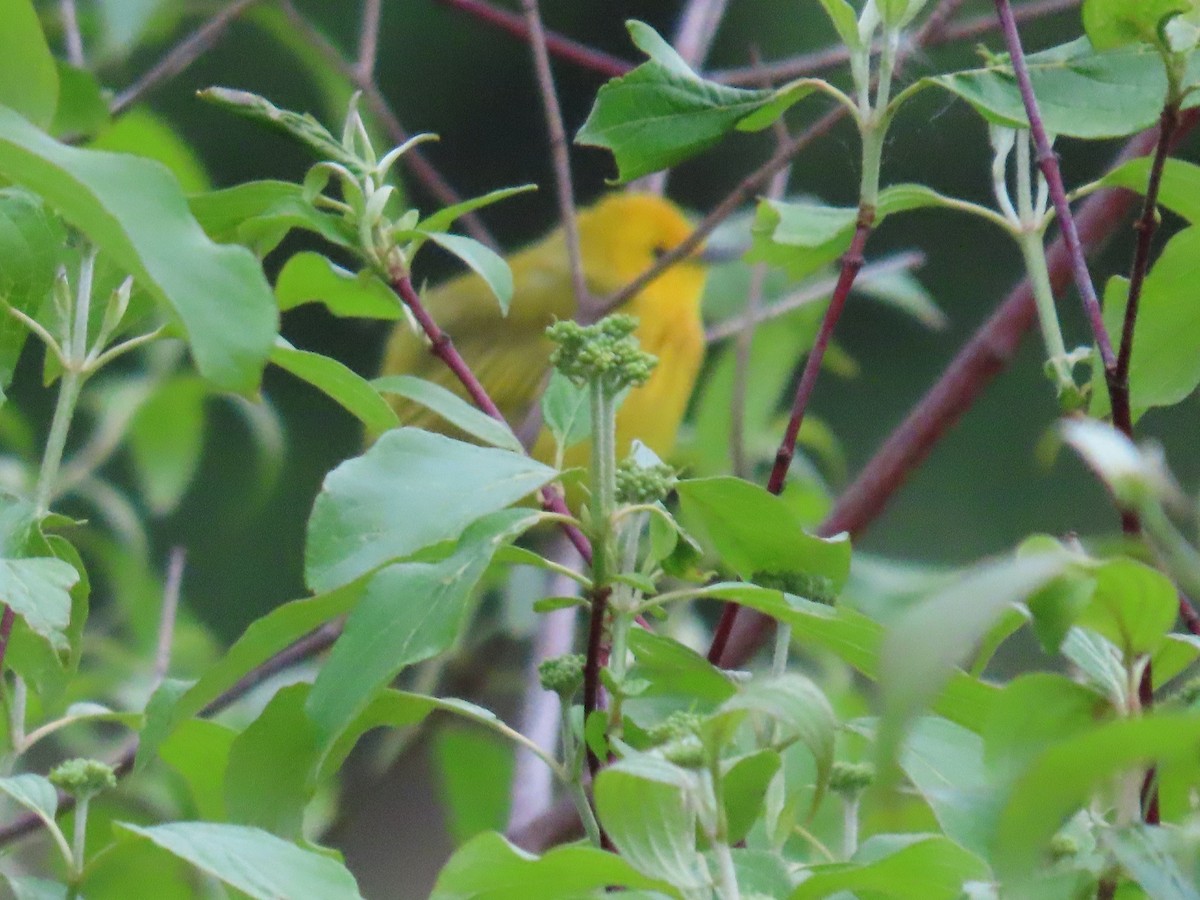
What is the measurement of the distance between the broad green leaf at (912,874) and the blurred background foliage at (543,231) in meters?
3.68

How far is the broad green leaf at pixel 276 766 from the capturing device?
0.52 meters

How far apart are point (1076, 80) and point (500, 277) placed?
0.24 meters

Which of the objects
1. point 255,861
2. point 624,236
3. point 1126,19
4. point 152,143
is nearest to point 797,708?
point 255,861

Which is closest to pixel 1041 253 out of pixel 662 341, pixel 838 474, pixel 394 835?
pixel 838 474

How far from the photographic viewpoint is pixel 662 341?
2.61 metres

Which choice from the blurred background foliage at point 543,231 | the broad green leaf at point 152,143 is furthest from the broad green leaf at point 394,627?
the blurred background foliage at point 543,231

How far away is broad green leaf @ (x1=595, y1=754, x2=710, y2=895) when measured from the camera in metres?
0.40

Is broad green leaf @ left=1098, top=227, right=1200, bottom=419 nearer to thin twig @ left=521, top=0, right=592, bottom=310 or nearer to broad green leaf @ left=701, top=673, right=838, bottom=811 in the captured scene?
broad green leaf @ left=701, top=673, right=838, bottom=811

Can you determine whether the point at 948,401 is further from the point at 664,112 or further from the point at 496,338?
the point at 496,338

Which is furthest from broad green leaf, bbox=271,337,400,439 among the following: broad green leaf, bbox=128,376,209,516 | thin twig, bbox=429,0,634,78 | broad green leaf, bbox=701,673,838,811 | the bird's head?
the bird's head

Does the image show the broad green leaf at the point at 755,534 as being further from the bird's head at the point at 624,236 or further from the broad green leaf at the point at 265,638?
the bird's head at the point at 624,236

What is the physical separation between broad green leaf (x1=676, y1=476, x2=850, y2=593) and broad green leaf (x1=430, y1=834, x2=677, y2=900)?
0.44 feet

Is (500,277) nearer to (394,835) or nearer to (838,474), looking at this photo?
(838,474)

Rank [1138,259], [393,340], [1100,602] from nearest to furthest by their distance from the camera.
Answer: [1100,602], [1138,259], [393,340]
